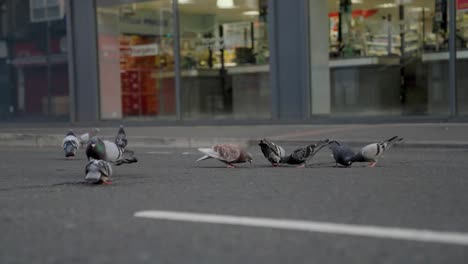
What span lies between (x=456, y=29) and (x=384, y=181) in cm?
952

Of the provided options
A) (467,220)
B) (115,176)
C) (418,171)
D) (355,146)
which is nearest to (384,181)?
(418,171)

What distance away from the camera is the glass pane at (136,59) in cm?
1852

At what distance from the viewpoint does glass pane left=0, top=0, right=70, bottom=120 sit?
20.4 meters

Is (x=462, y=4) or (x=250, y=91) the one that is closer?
(x=462, y=4)

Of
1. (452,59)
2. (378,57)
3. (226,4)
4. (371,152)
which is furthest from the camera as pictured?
(226,4)

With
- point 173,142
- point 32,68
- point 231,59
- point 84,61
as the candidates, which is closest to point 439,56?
point 231,59

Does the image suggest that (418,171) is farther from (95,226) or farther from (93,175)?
(95,226)

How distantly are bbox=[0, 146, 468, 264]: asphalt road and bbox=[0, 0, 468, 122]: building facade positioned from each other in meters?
7.72

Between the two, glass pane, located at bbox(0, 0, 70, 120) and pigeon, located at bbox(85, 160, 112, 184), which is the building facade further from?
pigeon, located at bbox(85, 160, 112, 184)

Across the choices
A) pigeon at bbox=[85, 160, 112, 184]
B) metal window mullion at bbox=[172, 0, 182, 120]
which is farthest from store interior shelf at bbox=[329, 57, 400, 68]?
pigeon at bbox=[85, 160, 112, 184]

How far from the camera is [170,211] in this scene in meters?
4.47

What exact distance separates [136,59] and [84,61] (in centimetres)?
171

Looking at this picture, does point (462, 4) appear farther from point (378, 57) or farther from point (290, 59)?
point (290, 59)

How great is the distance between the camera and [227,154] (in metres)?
7.13
